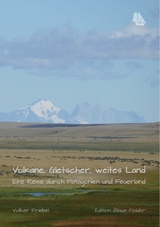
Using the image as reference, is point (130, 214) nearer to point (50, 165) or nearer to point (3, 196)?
point (3, 196)

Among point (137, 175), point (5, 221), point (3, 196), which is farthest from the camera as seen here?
point (137, 175)

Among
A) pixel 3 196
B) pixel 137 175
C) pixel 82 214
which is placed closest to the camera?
pixel 82 214

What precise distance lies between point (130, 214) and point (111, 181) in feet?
81.6

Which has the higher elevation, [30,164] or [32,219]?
[30,164]

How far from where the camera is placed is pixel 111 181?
255 feet

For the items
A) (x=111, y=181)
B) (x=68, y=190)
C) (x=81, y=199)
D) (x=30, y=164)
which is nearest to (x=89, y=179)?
(x=111, y=181)

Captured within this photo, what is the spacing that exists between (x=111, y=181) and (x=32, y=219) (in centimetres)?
2850

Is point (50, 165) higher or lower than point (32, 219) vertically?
higher

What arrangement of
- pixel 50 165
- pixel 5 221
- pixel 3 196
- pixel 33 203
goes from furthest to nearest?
1. pixel 50 165
2. pixel 3 196
3. pixel 33 203
4. pixel 5 221

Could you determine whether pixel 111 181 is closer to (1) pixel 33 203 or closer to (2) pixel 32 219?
(1) pixel 33 203

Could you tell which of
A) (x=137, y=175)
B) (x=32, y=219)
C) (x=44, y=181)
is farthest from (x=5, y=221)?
(x=137, y=175)

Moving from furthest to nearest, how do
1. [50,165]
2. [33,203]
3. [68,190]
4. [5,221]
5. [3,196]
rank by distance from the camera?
[50,165], [68,190], [3,196], [33,203], [5,221]

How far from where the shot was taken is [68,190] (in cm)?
7100

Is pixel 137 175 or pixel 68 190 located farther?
pixel 137 175
